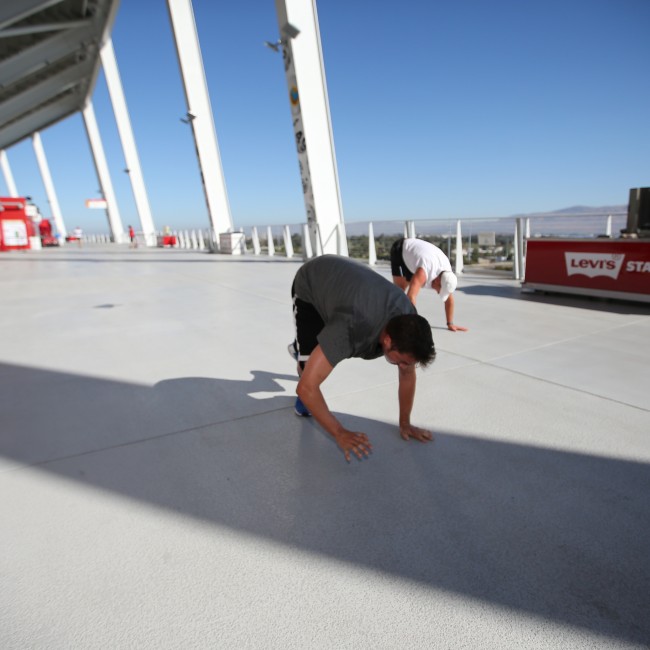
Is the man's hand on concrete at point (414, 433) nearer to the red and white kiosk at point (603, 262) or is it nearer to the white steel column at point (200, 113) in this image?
the red and white kiosk at point (603, 262)

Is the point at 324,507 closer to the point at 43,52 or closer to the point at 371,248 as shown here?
the point at 371,248

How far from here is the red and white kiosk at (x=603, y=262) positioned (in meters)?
5.24

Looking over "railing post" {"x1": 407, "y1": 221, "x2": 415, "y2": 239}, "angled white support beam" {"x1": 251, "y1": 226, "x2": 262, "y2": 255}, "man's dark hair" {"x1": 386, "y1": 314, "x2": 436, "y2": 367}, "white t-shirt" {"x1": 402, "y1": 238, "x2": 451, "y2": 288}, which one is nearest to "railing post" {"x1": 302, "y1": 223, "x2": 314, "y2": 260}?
"railing post" {"x1": 407, "y1": 221, "x2": 415, "y2": 239}

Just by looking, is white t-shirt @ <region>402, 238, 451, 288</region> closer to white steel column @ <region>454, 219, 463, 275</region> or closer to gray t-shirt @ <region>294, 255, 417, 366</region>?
gray t-shirt @ <region>294, 255, 417, 366</region>

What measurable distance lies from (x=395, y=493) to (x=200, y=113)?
62.0 feet

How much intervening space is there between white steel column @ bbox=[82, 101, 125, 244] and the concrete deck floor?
36.5 metres

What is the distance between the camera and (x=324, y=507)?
1.79 m

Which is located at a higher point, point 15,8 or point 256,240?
point 15,8

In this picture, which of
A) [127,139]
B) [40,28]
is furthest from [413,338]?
[127,139]

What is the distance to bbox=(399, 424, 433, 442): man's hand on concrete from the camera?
7.51 feet

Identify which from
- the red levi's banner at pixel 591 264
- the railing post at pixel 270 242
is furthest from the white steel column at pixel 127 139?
the red levi's banner at pixel 591 264

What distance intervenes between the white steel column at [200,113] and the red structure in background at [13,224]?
11.0 metres

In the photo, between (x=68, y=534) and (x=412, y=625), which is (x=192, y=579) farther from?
(x=412, y=625)

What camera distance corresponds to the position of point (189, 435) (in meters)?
2.42
